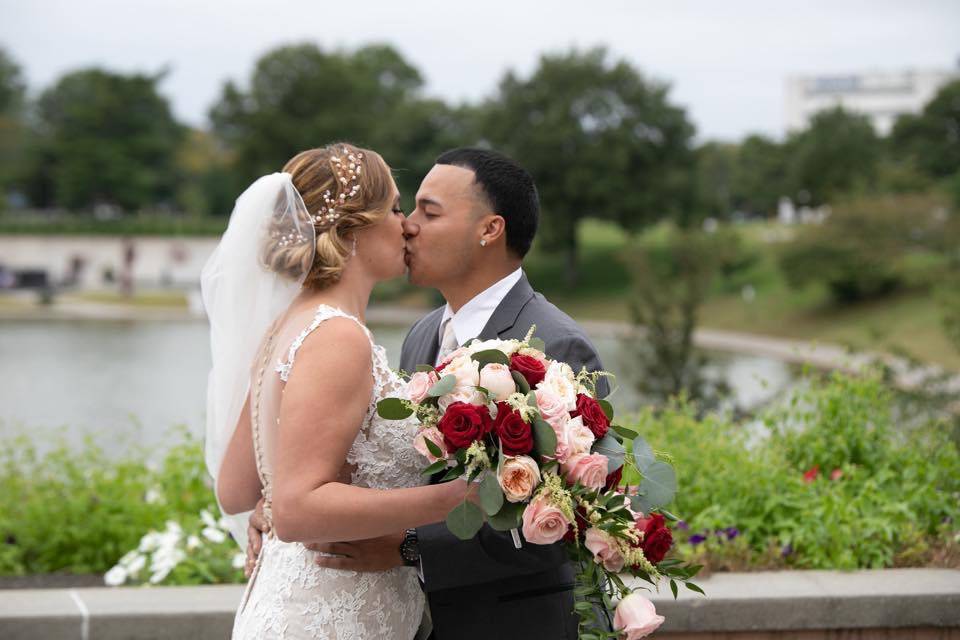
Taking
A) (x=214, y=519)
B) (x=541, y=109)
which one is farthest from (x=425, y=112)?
(x=214, y=519)

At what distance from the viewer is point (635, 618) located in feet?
8.23

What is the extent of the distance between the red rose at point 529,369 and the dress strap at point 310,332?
1.38 feet

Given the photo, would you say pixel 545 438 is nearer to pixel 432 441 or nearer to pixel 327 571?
pixel 432 441

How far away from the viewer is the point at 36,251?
7019cm

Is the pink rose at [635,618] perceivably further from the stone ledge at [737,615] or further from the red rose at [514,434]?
the stone ledge at [737,615]

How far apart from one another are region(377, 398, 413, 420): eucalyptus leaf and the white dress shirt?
2.73ft

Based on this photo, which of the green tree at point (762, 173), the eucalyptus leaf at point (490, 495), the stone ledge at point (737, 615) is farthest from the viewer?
the green tree at point (762, 173)

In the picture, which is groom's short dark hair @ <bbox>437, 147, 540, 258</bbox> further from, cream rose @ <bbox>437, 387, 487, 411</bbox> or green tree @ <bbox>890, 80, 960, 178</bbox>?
green tree @ <bbox>890, 80, 960, 178</bbox>

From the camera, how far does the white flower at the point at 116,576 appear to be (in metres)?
4.77

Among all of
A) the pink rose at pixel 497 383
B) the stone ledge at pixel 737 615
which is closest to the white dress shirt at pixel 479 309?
the pink rose at pixel 497 383

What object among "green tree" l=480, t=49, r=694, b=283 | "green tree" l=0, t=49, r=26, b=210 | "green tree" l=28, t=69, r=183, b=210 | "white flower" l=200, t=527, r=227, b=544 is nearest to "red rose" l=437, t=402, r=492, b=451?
"white flower" l=200, t=527, r=227, b=544

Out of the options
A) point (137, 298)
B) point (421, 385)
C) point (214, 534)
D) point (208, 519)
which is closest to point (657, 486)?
point (421, 385)

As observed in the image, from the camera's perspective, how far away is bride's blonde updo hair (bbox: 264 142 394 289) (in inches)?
112

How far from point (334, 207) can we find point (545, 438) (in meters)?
0.94
